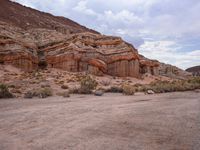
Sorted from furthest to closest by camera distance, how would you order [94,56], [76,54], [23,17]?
[23,17]
[94,56]
[76,54]

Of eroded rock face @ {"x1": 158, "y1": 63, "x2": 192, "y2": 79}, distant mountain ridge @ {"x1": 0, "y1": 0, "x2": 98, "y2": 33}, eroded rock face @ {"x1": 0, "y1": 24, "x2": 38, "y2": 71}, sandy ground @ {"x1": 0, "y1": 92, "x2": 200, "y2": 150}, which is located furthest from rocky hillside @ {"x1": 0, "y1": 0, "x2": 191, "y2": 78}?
sandy ground @ {"x1": 0, "y1": 92, "x2": 200, "y2": 150}

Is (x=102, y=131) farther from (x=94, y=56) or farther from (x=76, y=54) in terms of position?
(x=94, y=56)

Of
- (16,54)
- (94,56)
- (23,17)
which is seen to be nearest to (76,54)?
(94,56)

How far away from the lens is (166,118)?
24.3 feet

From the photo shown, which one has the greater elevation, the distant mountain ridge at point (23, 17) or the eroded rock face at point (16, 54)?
the distant mountain ridge at point (23, 17)

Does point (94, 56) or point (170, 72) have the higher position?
point (94, 56)

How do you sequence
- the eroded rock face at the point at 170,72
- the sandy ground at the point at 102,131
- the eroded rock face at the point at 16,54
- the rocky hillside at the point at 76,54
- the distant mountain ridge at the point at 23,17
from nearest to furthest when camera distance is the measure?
the sandy ground at the point at 102,131, the eroded rock face at the point at 16,54, the rocky hillside at the point at 76,54, the eroded rock face at the point at 170,72, the distant mountain ridge at the point at 23,17

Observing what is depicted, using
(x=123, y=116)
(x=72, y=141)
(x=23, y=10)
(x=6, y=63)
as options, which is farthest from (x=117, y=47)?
(x=23, y=10)

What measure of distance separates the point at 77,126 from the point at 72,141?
1.25 metres

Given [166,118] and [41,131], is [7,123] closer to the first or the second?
[41,131]

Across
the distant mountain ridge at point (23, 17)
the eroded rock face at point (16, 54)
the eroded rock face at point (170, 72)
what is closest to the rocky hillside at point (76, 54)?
the eroded rock face at point (16, 54)

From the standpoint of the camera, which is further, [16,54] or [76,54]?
[76,54]

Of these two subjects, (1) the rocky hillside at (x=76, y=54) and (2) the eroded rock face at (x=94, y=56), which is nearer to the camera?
(1) the rocky hillside at (x=76, y=54)

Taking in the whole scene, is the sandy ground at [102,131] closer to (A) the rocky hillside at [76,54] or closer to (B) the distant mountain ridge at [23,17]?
(A) the rocky hillside at [76,54]
